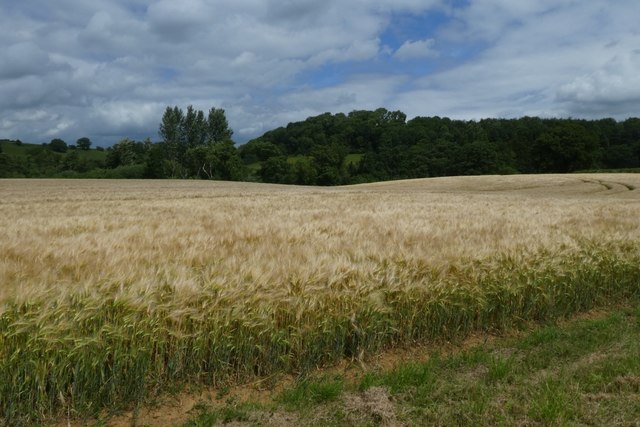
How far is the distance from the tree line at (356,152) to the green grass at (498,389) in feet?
268

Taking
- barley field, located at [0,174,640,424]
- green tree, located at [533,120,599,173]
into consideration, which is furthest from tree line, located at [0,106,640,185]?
barley field, located at [0,174,640,424]

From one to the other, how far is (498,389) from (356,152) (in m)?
112

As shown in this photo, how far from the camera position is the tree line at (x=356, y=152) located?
83.8 metres

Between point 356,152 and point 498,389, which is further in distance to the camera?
point 356,152

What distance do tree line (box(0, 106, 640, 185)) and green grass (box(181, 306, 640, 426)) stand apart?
81.7m

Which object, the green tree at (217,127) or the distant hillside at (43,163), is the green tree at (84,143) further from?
the green tree at (217,127)

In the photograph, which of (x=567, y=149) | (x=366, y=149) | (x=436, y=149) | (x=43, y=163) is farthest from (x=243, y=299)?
(x=366, y=149)

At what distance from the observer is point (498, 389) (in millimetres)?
3801

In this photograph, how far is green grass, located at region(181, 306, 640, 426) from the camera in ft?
11.0

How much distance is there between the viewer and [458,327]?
516cm

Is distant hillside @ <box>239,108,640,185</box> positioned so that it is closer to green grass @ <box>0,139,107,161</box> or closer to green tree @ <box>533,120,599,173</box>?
green tree @ <box>533,120,599,173</box>

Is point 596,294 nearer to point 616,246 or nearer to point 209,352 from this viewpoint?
point 616,246

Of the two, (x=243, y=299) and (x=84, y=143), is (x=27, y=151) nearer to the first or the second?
(x=84, y=143)

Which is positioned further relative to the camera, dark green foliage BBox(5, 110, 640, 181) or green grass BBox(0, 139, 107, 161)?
green grass BBox(0, 139, 107, 161)
